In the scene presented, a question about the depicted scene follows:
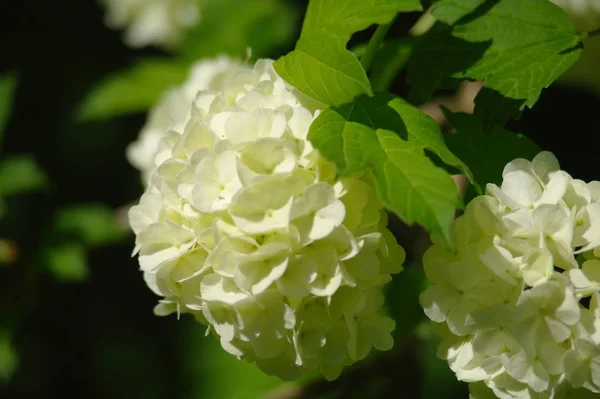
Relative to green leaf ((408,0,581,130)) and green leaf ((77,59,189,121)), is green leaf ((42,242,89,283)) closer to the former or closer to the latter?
green leaf ((77,59,189,121))

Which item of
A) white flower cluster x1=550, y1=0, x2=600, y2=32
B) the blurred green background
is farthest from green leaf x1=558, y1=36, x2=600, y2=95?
white flower cluster x1=550, y1=0, x2=600, y2=32

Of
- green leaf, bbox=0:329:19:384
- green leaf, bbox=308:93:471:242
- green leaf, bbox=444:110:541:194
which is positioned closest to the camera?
green leaf, bbox=308:93:471:242

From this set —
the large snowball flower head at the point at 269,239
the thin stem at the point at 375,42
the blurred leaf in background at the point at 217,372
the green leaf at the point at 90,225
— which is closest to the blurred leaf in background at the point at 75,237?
the green leaf at the point at 90,225

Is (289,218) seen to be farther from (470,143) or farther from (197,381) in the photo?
(197,381)

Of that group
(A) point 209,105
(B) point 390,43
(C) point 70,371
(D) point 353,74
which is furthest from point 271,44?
(C) point 70,371

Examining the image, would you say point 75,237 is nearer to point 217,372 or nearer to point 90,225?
point 90,225

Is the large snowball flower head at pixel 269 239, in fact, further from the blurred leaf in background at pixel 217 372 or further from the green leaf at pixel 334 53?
the blurred leaf in background at pixel 217 372

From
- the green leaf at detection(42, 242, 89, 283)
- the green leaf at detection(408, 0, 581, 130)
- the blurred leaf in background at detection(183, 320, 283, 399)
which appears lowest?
the blurred leaf in background at detection(183, 320, 283, 399)
